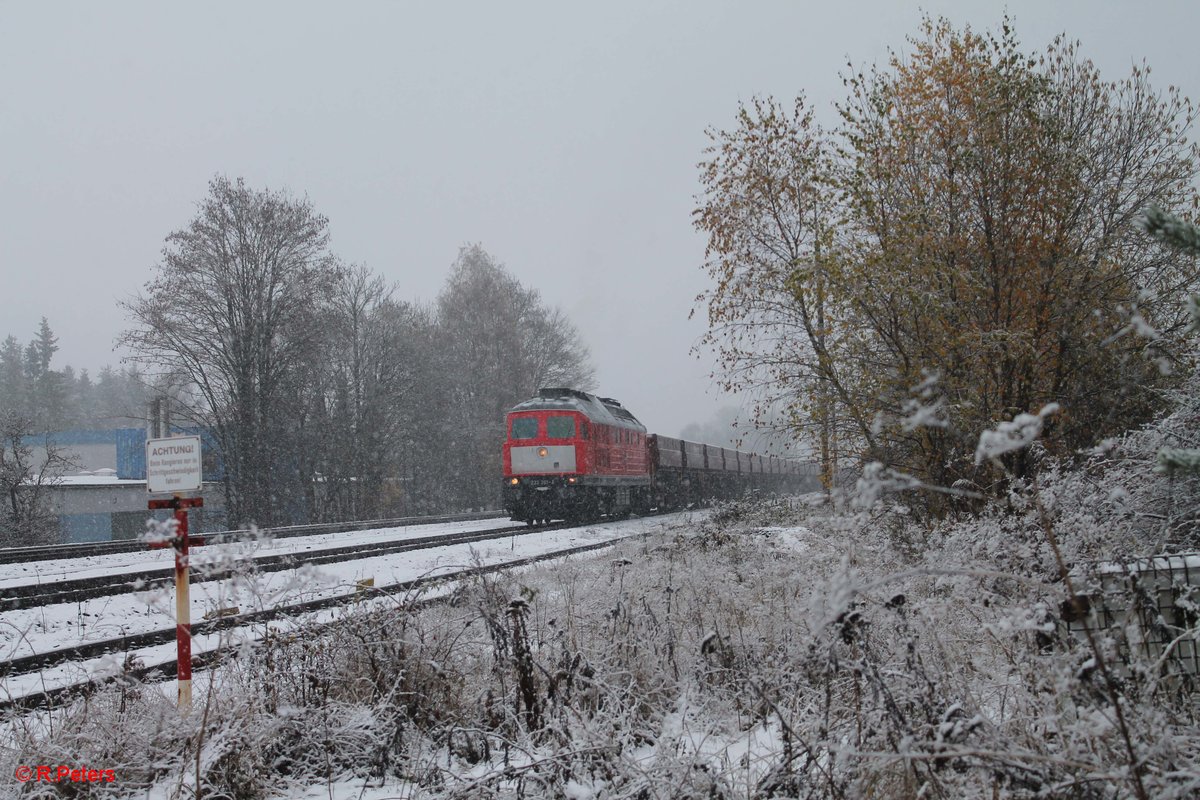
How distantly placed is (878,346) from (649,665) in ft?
24.0

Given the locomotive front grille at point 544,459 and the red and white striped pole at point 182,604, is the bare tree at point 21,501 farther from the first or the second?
the red and white striped pole at point 182,604

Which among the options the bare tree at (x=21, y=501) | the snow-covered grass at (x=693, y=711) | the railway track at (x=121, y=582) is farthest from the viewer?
the bare tree at (x=21, y=501)

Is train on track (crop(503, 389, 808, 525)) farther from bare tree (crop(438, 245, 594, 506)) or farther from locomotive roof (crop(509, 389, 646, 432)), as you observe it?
bare tree (crop(438, 245, 594, 506))

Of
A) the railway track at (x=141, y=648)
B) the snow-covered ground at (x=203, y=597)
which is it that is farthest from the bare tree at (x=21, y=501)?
the railway track at (x=141, y=648)

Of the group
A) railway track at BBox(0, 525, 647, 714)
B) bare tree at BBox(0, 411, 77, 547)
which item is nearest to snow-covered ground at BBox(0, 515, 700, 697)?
railway track at BBox(0, 525, 647, 714)

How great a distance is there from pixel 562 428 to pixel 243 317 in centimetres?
1429

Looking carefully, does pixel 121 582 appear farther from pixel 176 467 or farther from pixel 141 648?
pixel 176 467

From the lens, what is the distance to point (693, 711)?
3859 millimetres

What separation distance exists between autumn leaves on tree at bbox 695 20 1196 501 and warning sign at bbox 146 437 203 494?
6486mm

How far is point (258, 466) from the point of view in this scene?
2934cm

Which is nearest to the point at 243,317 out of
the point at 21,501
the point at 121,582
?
the point at 21,501

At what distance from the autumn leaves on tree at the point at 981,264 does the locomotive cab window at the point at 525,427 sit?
1090 centimetres

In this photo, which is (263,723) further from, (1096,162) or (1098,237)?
(1096,162)

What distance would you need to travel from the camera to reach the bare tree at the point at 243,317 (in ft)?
92.8
